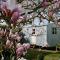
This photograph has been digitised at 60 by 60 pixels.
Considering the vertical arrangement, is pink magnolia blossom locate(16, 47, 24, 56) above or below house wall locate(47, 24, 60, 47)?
above

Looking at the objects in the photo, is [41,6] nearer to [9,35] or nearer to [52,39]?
[9,35]

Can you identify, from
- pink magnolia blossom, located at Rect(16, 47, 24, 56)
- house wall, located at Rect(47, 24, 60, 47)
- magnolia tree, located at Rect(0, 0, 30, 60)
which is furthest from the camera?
house wall, located at Rect(47, 24, 60, 47)

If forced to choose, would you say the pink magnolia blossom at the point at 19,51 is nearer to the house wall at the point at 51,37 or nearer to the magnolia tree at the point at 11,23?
the magnolia tree at the point at 11,23

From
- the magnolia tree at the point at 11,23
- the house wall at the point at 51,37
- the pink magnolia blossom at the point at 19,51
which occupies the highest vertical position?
the magnolia tree at the point at 11,23

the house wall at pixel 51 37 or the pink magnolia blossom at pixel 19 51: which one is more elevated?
the pink magnolia blossom at pixel 19 51

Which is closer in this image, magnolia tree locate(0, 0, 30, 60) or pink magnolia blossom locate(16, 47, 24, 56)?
magnolia tree locate(0, 0, 30, 60)

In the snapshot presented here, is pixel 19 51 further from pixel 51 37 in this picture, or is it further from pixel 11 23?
pixel 51 37

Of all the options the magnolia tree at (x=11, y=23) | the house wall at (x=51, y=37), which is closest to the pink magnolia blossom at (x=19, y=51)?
the magnolia tree at (x=11, y=23)

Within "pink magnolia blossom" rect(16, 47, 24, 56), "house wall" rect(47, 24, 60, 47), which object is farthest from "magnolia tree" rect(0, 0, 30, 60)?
"house wall" rect(47, 24, 60, 47)

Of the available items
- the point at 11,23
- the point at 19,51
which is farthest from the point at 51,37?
the point at 11,23

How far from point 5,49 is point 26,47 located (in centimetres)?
51

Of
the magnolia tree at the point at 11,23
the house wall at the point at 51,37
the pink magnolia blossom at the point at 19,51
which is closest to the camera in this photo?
the magnolia tree at the point at 11,23

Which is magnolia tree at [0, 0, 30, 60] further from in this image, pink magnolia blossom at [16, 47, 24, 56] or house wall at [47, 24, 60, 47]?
house wall at [47, 24, 60, 47]

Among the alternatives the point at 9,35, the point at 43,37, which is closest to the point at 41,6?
the point at 9,35
